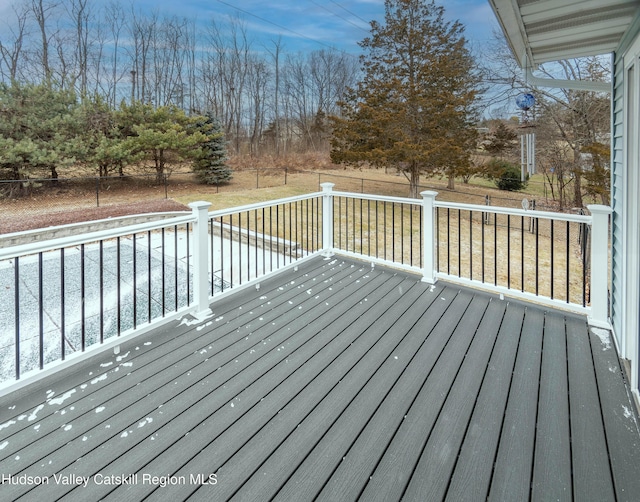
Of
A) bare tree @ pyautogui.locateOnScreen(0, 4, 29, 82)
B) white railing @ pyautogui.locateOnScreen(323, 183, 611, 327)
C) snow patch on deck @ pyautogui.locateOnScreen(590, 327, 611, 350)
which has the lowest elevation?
snow patch on deck @ pyautogui.locateOnScreen(590, 327, 611, 350)

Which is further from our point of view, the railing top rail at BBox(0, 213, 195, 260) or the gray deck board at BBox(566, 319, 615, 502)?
the railing top rail at BBox(0, 213, 195, 260)

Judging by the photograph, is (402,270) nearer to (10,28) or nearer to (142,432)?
(142,432)

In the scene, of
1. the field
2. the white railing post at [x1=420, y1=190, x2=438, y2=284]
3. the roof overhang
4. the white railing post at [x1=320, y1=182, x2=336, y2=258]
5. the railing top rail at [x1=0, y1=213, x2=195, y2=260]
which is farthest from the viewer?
the field

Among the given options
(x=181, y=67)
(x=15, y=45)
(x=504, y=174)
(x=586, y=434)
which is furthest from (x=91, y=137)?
(x=504, y=174)

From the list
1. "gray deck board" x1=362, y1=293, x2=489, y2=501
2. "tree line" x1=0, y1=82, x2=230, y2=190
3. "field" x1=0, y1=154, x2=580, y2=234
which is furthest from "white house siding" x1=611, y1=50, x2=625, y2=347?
"tree line" x1=0, y1=82, x2=230, y2=190

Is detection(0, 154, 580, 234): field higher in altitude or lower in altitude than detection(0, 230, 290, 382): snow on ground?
higher

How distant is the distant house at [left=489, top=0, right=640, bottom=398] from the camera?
5.85ft

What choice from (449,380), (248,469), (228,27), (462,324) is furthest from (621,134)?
(228,27)

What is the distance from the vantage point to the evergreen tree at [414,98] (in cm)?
962

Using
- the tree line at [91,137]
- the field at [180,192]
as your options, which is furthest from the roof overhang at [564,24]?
the tree line at [91,137]

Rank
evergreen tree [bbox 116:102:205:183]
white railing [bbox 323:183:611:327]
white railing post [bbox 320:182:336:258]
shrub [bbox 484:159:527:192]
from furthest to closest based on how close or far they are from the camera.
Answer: shrub [bbox 484:159:527:192]
evergreen tree [bbox 116:102:205:183]
white railing post [bbox 320:182:336:258]
white railing [bbox 323:183:611:327]

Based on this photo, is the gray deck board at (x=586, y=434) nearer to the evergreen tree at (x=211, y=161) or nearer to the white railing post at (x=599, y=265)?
the white railing post at (x=599, y=265)

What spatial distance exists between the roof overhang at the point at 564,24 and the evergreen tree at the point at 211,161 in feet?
34.8

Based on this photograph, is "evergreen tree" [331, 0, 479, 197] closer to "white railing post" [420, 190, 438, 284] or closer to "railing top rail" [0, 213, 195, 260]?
"white railing post" [420, 190, 438, 284]
